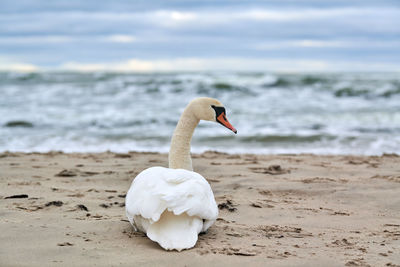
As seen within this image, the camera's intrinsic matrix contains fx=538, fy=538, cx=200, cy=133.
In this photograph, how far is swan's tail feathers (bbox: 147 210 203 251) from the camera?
3.43m

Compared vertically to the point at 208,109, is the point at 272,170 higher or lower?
lower

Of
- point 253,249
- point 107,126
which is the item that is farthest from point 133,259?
point 107,126

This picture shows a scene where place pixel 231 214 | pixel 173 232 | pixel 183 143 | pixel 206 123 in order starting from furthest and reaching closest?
pixel 206 123
pixel 231 214
pixel 183 143
pixel 173 232

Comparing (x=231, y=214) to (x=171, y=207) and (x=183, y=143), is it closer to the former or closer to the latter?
(x=183, y=143)

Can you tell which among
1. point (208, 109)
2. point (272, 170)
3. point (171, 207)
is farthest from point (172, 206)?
point (272, 170)

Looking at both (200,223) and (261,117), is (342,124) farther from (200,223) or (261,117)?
(200,223)

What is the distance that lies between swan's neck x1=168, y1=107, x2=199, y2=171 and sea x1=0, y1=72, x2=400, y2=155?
538 centimetres

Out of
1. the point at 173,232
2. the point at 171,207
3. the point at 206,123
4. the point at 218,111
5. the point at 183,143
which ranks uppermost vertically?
the point at 218,111

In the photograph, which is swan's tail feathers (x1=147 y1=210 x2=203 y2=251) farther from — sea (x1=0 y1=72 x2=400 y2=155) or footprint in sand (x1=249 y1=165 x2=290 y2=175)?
sea (x1=0 y1=72 x2=400 y2=155)

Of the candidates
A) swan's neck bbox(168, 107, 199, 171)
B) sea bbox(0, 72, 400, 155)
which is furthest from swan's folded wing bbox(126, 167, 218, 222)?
sea bbox(0, 72, 400, 155)

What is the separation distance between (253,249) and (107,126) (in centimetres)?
1071

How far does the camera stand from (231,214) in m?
4.72

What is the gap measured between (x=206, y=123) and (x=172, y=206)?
10.6 m

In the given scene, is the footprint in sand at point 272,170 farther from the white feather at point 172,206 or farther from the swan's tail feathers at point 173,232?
the swan's tail feathers at point 173,232
